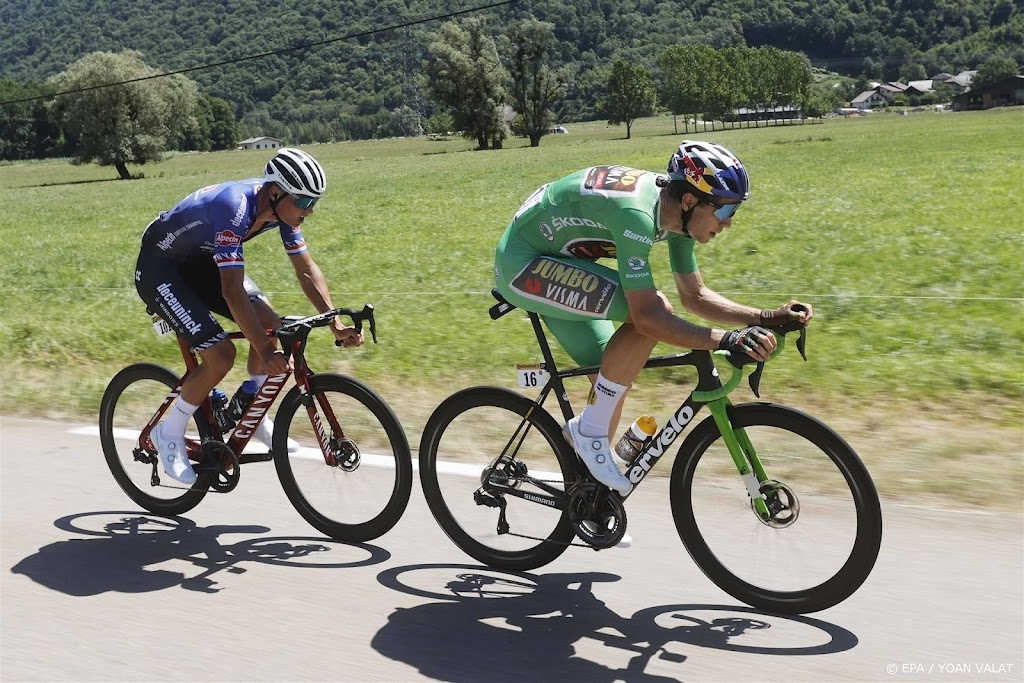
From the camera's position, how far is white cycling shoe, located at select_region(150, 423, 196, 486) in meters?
5.27

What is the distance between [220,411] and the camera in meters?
5.38

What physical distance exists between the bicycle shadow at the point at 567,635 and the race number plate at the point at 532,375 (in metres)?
0.85

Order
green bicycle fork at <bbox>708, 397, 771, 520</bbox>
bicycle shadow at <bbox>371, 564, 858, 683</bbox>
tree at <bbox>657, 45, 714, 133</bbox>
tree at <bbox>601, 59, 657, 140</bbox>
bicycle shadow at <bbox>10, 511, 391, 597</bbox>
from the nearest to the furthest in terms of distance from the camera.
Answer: bicycle shadow at <bbox>371, 564, 858, 683</bbox>, green bicycle fork at <bbox>708, 397, 771, 520</bbox>, bicycle shadow at <bbox>10, 511, 391, 597</bbox>, tree at <bbox>601, 59, 657, 140</bbox>, tree at <bbox>657, 45, 714, 133</bbox>

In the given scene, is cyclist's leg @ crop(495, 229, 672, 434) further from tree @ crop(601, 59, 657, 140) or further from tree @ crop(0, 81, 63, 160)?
tree @ crop(601, 59, 657, 140)

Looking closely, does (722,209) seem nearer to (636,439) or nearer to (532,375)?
(636,439)

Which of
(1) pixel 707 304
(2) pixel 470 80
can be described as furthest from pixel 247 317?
(2) pixel 470 80

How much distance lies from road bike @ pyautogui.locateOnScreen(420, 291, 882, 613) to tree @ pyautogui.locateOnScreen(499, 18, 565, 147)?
99.3 m

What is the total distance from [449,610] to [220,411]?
5.82ft

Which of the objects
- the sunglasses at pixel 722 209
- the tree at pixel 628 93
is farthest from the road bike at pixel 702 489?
the tree at pixel 628 93

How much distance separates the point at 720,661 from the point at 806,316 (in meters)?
1.24

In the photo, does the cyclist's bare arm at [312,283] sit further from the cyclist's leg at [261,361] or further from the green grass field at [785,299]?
the green grass field at [785,299]

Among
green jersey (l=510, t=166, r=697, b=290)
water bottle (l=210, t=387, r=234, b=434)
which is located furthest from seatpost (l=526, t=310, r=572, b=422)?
water bottle (l=210, t=387, r=234, b=434)

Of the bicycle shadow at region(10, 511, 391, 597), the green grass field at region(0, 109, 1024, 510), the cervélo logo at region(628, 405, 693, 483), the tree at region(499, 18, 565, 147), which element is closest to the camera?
the cervélo logo at region(628, 405, 693, 483)

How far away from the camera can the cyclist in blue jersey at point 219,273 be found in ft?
15.9
